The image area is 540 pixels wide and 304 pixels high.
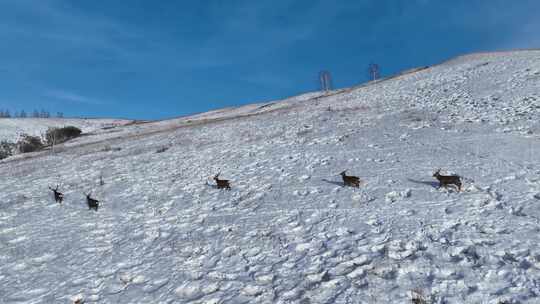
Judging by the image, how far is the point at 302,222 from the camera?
984 centimetres

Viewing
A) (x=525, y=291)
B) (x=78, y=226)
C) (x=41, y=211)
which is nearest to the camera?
(x=525, y=291)

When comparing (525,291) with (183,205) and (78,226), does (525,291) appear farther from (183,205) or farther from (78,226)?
(78,226)

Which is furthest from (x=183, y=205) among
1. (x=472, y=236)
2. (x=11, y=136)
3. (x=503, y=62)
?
(x=11, y=136)

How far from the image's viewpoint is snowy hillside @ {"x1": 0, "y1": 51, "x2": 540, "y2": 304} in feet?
22.8

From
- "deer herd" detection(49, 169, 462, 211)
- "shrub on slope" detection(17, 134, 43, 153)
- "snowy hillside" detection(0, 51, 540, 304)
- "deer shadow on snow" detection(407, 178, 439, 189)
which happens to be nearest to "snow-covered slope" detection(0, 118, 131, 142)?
"shrub on slope" detection(17, 134, 43, 153)

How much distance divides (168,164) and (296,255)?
1214 centimetres

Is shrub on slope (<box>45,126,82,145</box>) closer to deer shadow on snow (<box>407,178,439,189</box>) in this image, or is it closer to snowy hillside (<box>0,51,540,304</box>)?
snowy hillside (<box>0,51,540,304</box>)

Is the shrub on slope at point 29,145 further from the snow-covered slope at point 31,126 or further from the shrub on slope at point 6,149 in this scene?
the snow-covered slope at point 31,126

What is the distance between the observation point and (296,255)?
26.9 feet

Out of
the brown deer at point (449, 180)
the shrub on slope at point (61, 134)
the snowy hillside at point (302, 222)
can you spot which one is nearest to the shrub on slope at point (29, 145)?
the shrub on slope at point (61, 134)

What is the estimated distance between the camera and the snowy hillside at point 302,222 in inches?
→ 273

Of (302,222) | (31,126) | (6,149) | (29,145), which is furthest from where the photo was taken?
(31,126)

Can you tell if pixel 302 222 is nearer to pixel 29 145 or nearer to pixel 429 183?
pixel 429 183

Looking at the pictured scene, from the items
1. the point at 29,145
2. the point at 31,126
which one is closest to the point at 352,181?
the point at 29,145
